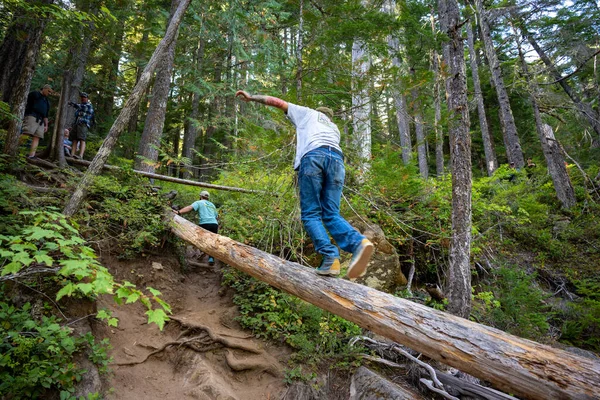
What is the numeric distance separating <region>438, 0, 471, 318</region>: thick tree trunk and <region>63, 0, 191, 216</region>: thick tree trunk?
6025 mm

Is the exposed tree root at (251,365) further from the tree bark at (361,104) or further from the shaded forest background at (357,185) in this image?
the tree bark at (361,104)

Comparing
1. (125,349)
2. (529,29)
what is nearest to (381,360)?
(125,349)

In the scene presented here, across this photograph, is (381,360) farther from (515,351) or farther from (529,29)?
(529,29)

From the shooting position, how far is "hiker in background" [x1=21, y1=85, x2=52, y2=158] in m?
6.96

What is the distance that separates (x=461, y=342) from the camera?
8.14 ft

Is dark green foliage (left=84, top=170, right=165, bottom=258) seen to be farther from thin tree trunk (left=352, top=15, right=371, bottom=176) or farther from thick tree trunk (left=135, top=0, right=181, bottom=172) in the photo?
thin tree trunk (left=352, top=15, right=371, bottom=176)

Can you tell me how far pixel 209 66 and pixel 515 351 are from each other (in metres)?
14.7

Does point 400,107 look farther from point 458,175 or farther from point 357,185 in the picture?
point 458,175

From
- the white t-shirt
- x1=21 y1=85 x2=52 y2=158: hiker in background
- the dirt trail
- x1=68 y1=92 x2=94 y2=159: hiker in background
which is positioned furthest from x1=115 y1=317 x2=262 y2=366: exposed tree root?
x1=68 y1=92 x2=94 y2=159: hiker in background

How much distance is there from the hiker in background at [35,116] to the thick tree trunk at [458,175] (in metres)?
9.25

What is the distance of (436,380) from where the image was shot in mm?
4094

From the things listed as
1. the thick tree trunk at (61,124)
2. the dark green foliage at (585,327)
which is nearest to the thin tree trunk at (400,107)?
the dark green foliage at (585,327)

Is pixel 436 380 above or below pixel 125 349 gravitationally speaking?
above

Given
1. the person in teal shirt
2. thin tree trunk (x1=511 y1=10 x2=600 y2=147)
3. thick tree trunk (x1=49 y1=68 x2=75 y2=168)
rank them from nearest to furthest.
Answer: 1. thick tree trunk (x1=49 y1=68 x2=75 y2=168)
2. the person in teal shirt
3. thin tree trunk (x1=511 y1=10 x2=600 y2=147)
